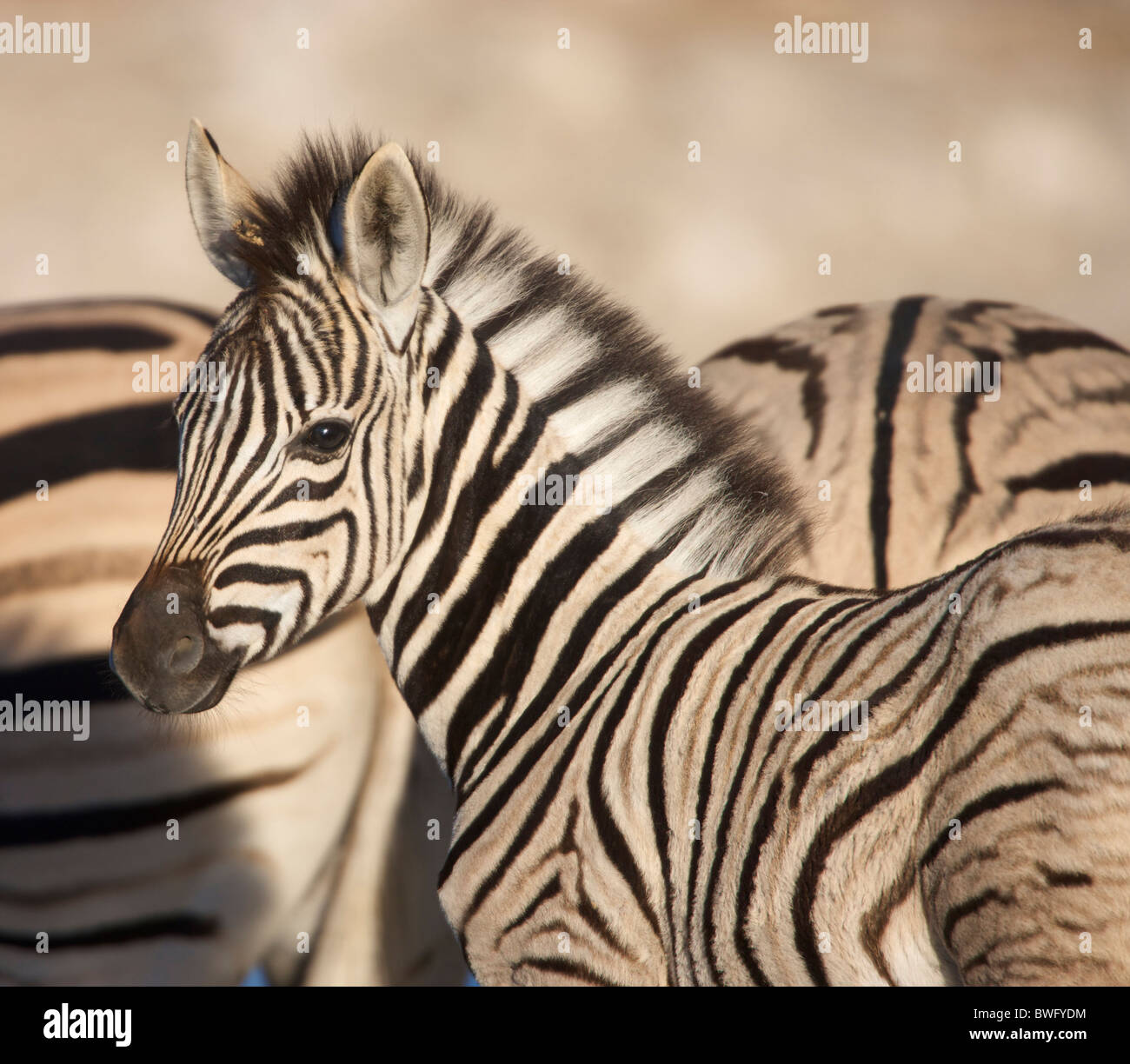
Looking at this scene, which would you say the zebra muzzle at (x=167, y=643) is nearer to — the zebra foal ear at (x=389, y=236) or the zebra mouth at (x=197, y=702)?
the zebra mouth at (x=197, y=702)

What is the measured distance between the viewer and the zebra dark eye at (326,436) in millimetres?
1560

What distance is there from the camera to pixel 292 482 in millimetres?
1547

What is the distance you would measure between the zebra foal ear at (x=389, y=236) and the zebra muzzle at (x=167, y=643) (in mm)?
501

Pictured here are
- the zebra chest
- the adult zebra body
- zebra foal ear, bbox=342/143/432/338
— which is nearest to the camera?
the adult zebra body

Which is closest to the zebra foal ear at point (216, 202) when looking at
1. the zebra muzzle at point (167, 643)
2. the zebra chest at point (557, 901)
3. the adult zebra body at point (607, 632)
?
the adult zebra body at point (607, 632)

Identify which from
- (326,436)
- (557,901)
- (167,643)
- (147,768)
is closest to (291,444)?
(326,436)

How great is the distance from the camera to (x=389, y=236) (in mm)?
1613

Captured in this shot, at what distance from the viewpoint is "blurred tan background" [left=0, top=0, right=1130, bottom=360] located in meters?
3.11

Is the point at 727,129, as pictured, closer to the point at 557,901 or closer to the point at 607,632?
the point at 607,632

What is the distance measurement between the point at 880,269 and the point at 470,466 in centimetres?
201

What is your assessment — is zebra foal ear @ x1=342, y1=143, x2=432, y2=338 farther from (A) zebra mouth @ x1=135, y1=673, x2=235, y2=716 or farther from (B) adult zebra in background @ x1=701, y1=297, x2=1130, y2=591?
(B) adult zebra in background @ x1=701, y1=297, x2=1130, y2=591

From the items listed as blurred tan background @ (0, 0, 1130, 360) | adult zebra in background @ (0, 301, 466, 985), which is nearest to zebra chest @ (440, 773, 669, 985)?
adult zebra in background @ (0, 301, 466, 985)

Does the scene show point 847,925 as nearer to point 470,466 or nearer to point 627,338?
point 470,466
